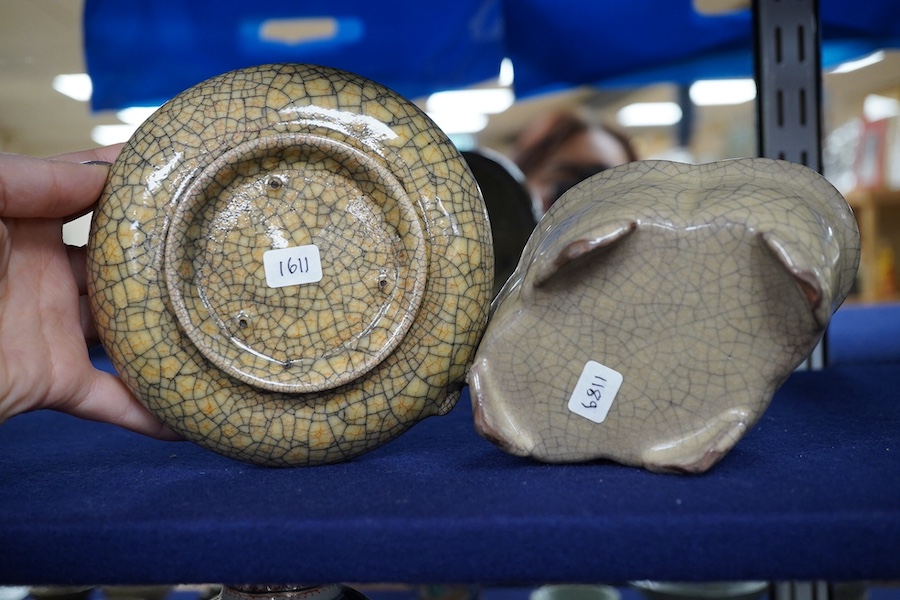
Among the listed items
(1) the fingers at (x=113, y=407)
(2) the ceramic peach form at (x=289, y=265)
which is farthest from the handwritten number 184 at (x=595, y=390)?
(1) the fingers at (x=113, y=407)

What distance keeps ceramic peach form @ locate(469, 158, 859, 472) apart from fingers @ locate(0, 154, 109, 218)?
34cm

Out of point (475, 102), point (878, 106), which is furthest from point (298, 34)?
point (878, 106)

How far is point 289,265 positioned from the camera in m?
0.61

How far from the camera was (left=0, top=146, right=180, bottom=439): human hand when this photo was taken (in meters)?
0.63

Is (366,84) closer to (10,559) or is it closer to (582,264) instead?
(582,264)

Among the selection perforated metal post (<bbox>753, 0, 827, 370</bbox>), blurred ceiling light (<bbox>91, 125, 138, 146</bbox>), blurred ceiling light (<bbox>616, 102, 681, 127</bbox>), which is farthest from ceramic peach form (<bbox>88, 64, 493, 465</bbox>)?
blurred ceiling light (<bbox>616, 102, 681, 127</bbox>)

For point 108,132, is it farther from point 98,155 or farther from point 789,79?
point 789,79

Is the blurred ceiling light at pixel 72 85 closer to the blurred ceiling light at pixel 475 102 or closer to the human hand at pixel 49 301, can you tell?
the blurred ceiling light at pixel 475 102

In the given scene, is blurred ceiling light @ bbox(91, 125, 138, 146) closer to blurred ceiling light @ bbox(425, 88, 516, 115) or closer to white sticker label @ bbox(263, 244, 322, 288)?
blurred ceiling light @ bbox(425, 88, 516, 115)

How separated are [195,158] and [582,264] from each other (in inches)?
11.7

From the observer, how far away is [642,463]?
58 cm

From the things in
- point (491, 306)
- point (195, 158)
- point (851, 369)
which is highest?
point (195, 158)

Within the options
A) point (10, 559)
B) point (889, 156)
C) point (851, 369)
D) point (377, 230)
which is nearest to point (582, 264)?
point (377, 230)

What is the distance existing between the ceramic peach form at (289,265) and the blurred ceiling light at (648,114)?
14.4ft
